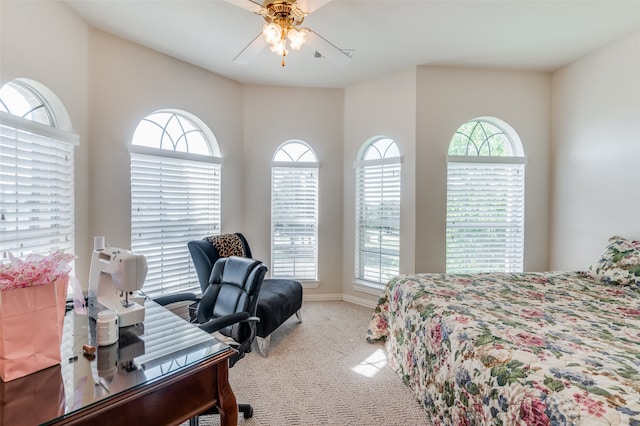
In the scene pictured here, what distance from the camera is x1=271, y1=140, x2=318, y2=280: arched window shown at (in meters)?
3.83

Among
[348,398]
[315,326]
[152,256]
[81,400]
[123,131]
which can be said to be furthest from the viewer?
[315,326]

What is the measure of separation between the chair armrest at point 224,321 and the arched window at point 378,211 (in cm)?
213

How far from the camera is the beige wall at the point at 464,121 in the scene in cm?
325

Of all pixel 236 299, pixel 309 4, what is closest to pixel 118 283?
pixel 236 299

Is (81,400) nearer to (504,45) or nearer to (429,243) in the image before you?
(429,243)

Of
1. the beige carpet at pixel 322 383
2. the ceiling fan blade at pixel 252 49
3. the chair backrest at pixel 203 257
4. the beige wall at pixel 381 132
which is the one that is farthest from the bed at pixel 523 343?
the ceiling fan blade at pixel 252 49

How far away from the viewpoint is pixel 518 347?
131 cm

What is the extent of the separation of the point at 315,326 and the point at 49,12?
133 inches

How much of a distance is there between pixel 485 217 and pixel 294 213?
2.31 metres

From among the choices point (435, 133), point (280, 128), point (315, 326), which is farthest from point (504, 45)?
point (315, 326)

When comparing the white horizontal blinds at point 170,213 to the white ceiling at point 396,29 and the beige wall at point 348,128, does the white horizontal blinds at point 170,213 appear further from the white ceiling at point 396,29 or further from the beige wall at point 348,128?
the white ceiling at point 396,29

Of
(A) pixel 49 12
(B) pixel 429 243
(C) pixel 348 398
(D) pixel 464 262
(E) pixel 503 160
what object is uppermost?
→ (A) pixel 49 12

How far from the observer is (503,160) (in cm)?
338

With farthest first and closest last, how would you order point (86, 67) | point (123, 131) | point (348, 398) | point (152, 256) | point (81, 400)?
point (152, 256) < point (123, 131) < point (86, 67) < point (348, 398) < point (81, 400)
